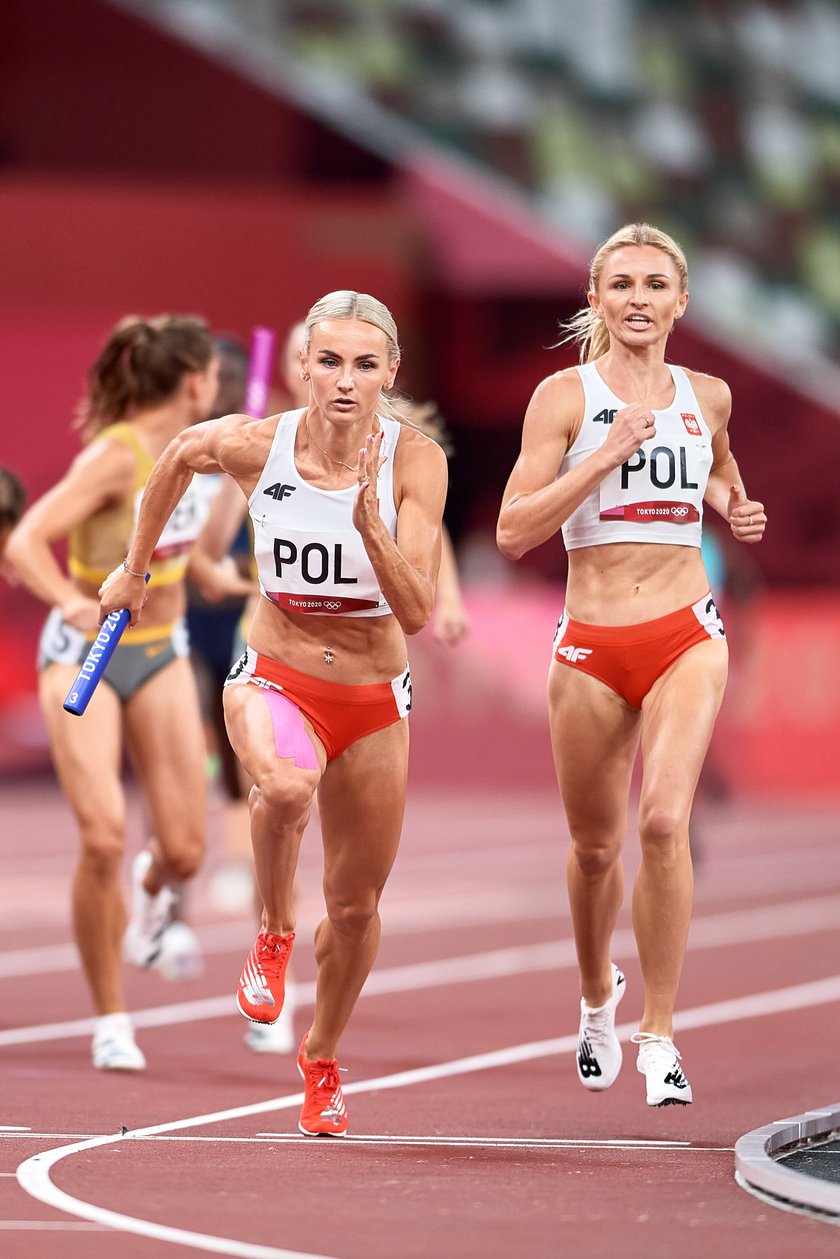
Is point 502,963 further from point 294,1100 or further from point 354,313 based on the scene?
point 354,313

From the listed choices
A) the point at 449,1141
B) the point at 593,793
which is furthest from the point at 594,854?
the point at 449,1141

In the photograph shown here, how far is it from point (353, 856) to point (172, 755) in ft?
6.81

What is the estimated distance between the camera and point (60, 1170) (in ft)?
20.9

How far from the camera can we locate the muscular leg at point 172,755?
8.75m

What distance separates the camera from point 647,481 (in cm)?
705

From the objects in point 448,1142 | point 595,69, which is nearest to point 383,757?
point 448,1142

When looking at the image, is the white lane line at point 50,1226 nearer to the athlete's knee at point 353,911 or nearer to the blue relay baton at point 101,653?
the athlete's knee at point 353,911

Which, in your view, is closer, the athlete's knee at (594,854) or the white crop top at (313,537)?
the white crop top at (313,537)

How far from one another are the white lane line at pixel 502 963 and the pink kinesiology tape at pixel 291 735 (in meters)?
3.12

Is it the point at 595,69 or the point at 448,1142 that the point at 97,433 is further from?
the point at 595,69

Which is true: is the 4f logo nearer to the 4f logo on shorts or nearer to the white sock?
the 4f logo on shorts

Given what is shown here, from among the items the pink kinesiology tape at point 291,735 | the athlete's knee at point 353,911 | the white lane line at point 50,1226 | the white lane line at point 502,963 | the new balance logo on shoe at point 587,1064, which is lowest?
the white lane line at point 502,963

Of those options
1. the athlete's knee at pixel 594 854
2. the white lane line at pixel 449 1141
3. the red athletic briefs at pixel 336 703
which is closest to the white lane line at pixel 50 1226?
the white lane line at pixel 449 1141

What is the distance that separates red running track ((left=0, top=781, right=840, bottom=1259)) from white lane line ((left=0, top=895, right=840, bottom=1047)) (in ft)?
0.10
